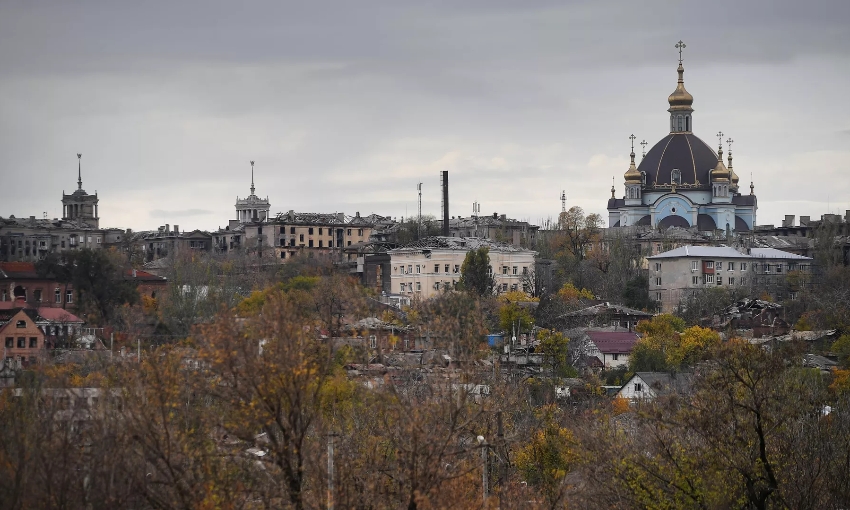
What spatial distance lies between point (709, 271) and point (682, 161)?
32616mm

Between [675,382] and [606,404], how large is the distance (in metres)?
5.45

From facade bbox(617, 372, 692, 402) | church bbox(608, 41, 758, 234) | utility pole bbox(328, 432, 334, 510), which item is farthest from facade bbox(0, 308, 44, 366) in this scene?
church bbox(608, 41, 758, 234)

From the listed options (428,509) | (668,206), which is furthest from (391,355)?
(668,206)

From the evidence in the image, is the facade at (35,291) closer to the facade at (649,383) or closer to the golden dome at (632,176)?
the facade at (649,383)

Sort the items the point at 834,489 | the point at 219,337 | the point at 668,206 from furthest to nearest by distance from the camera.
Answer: the point at 668,206 < the point at 834,489 < the point at 219,337

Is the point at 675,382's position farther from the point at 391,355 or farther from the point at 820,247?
the point at 820,247

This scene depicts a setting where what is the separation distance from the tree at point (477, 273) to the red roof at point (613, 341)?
10.7m

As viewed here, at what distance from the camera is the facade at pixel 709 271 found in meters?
101

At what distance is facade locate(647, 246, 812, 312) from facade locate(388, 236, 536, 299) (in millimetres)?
7208

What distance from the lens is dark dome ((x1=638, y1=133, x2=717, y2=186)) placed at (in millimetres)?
132625

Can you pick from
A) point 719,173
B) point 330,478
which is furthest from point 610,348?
point 719,173

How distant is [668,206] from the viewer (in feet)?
434

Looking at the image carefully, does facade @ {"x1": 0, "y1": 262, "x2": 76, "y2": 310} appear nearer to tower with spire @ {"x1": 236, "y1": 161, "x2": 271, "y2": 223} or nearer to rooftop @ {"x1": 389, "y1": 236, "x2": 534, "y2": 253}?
rooftop @ {"x1": 389, "y1": 236, "x2": 534, "y2": 253}

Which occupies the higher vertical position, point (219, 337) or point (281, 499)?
point (219, 337)
